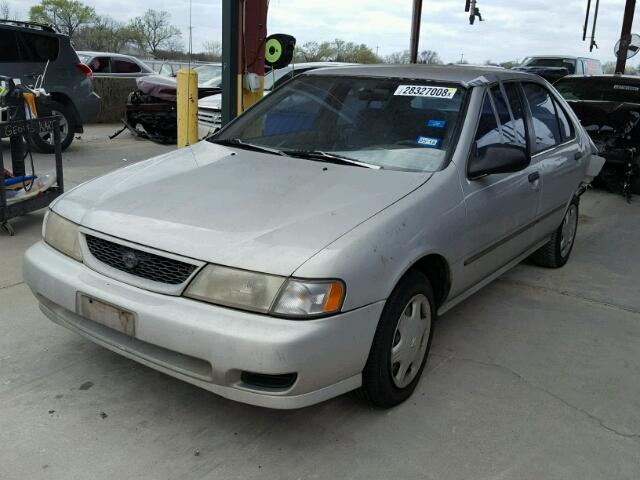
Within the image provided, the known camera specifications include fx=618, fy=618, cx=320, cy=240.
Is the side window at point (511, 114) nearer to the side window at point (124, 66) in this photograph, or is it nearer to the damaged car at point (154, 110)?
the damaged car at point (154, 110)

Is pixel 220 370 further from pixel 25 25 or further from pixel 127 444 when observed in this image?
pixel 25 25

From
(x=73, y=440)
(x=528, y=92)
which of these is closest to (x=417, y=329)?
(x=73, y=440)

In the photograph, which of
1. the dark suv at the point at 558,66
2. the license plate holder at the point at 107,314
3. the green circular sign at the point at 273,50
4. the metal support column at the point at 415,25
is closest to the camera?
the license plate holder at the point at 107,314

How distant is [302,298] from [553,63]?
18728 mm

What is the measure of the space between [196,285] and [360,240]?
2.24 feet

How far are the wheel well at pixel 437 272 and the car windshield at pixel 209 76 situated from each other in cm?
981

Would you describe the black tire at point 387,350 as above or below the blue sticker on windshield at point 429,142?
below

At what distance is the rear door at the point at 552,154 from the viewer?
14.0 feet

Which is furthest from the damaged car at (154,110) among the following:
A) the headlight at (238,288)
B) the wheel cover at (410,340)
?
the headlight at (238,288)

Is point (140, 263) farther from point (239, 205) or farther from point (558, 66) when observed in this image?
point (558, 66)

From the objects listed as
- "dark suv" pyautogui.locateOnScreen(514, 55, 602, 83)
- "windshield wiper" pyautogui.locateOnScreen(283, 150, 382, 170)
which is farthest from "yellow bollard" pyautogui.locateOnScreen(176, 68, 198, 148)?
"dark suv" pyautogui.locateOnScreen(514, 55, 602, 83)

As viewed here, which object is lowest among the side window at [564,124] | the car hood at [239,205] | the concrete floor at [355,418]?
the concrete floor at [355,418]

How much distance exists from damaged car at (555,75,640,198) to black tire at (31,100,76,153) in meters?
7.51

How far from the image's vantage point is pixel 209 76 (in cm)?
1309
